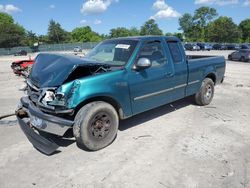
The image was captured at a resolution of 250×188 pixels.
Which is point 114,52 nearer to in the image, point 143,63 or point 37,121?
point 143,63

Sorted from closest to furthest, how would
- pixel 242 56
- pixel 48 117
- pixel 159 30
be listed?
pixel 48 117 → pixel 242 56 → pixel 159 30

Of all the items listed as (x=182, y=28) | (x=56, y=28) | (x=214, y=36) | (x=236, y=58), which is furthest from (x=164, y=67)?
(x=182, y=28)

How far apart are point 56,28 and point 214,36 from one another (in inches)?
2416

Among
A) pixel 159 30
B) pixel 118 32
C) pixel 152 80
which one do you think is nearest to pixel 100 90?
pixel 152 80

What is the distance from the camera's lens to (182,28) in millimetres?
119875

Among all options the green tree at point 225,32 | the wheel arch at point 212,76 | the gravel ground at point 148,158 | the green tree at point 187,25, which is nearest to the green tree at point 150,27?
the green tree at point 187,25

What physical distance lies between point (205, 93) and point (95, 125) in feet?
12.4

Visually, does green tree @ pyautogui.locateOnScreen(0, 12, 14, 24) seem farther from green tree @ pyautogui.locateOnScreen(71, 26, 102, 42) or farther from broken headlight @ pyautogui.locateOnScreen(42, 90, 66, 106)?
broken headlight @ pyautogui.locateOnScreen(42, 90, 66, 106)

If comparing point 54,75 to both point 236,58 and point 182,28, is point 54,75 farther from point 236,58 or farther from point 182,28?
point 182,28

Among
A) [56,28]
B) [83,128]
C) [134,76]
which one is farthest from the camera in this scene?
[56,28]

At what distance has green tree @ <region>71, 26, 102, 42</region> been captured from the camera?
116 meters

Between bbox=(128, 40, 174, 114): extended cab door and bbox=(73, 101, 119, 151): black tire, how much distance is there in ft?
1.92

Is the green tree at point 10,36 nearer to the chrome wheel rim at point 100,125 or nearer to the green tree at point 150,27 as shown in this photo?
the green tree at point 150,27

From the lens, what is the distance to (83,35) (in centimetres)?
11838
